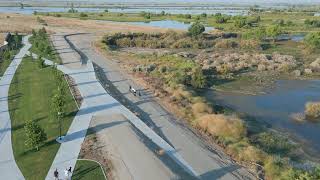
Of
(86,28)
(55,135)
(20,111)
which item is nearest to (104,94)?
(20,111)

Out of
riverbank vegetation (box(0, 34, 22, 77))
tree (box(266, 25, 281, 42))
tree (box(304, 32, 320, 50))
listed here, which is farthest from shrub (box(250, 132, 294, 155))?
tree (box(266, 25, 281, 42))

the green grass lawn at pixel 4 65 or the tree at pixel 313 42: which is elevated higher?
the green grass lawn at pixel 4 65

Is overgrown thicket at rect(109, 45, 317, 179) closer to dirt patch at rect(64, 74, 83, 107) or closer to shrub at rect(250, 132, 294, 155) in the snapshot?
shrub at rect(250, 132, 294, 155)

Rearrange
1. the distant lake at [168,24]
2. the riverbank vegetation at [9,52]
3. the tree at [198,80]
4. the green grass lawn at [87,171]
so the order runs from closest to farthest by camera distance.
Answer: the green grass lawn at [87,171], the tree at [198,80], the riverbank vegetation at [9,52], the distant lake at [168,24]

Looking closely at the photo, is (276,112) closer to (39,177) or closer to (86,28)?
(39,177)

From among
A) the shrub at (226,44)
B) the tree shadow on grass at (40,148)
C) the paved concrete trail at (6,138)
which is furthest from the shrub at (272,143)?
the shrub at (226,44)

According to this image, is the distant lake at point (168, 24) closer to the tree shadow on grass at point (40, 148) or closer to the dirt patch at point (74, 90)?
the dirt patch at point (74, 90)
